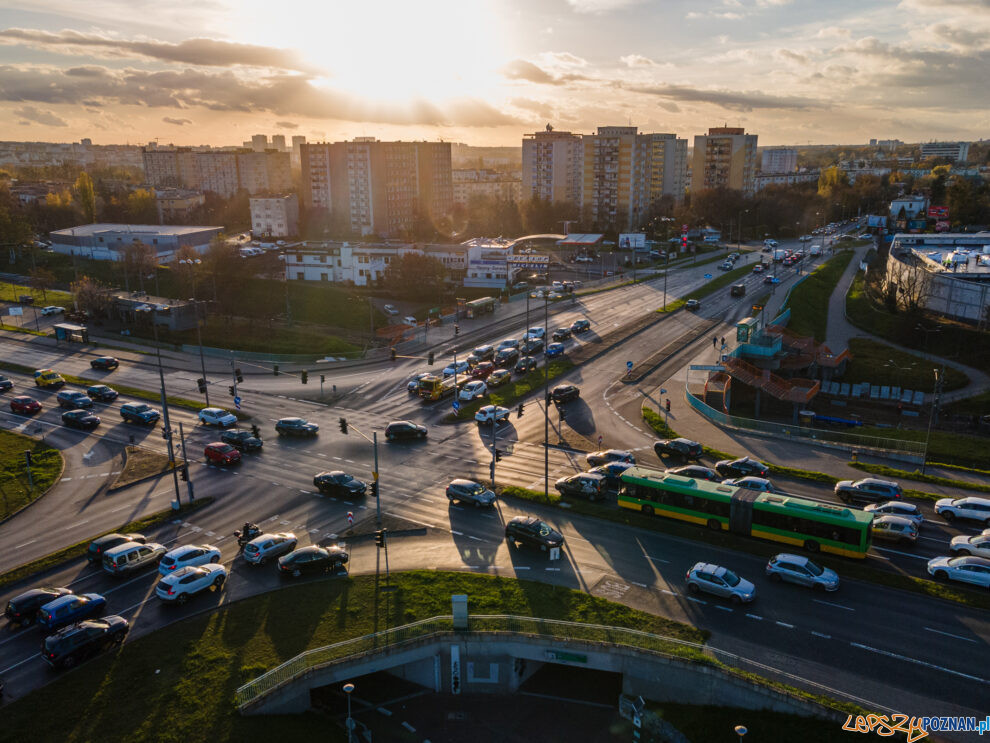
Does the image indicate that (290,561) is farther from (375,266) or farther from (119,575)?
(375,266)

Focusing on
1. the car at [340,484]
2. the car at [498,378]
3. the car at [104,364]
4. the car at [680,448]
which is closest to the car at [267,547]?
the car at [340,484]

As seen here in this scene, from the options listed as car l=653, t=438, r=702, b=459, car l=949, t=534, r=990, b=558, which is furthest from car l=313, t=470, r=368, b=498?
car l=949, t=534, r=990, b=558

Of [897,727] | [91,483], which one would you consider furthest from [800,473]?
[91,483]

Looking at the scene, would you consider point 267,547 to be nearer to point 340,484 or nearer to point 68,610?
point 340,484

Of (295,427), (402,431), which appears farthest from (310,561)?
(295,427)

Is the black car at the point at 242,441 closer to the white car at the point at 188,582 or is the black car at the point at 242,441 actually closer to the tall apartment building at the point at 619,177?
the white car at the point at 188,582
